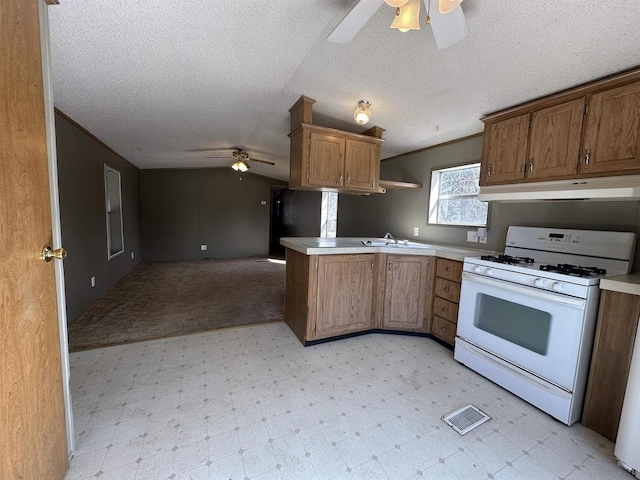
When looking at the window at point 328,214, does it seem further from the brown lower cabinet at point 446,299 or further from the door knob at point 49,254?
the door knob at point 49,254

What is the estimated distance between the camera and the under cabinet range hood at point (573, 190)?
1.64 m

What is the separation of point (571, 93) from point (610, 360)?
69.6 inches

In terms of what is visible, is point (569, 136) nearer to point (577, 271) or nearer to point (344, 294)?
point (577, 271)

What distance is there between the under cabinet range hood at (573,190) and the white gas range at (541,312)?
35cm

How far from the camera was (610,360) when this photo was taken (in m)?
1.58

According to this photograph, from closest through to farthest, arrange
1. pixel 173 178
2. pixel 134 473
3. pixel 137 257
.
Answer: pixel 134 473, pixel 137 257, pixel 173 178

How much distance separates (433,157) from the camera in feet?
11.0

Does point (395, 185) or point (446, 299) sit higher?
point (395, 185)

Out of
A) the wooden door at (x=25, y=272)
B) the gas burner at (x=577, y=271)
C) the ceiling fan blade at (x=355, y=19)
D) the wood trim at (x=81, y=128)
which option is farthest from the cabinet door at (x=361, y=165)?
the wood trim at (x=81, y=128)

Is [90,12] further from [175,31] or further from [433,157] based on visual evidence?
[433,157]

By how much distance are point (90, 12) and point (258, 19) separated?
2.84ft

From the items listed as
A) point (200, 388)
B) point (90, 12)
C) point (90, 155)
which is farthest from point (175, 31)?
point (90, 155)

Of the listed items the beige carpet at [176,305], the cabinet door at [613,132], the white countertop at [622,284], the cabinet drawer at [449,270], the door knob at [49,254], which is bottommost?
the beige carpet at [176,305]

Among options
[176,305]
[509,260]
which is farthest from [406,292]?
[176,305]
